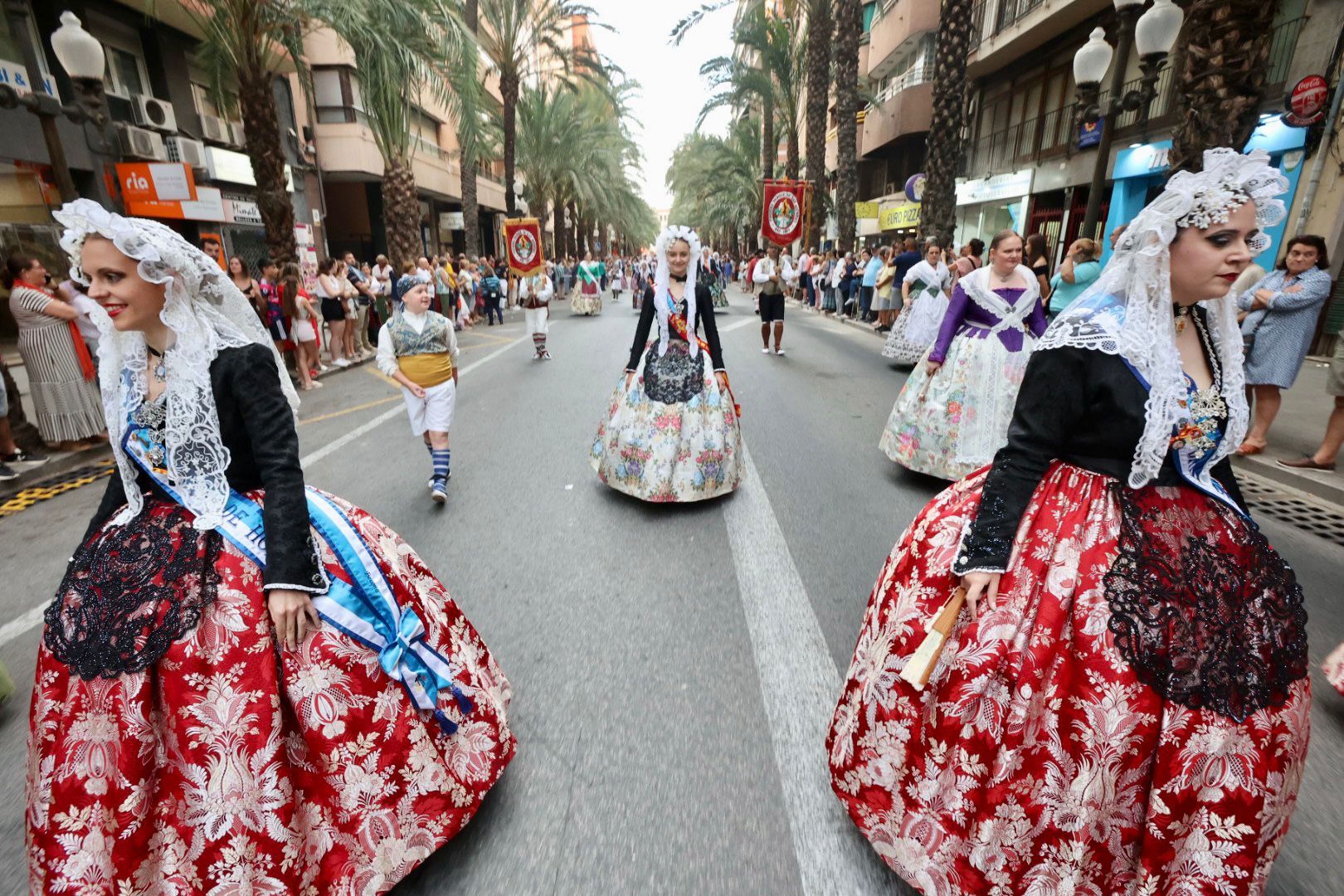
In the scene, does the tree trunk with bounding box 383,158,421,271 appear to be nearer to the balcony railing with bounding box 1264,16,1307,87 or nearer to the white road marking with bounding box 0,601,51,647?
the white road marking with bounding box 0,601,51,647

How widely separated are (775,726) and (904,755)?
0.78 metres

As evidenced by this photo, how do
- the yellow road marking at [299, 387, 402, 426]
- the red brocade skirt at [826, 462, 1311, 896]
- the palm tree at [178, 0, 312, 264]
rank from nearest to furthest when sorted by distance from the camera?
1. the red brocade skirt at [826, 462, 1311, 896]
2. the yellow road marking at [299, 387, 402, 426]
3. the palm tree at [178, 0, 312, 264]

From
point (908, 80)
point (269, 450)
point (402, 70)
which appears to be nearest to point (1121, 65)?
point (269, 450)

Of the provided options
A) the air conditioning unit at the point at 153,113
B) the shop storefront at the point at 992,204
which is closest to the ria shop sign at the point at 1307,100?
the shop storefront at the point at 992,204

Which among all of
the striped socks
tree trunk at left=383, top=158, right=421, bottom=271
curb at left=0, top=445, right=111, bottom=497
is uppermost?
tree trunk at left=383, top=158, right=421, bottom=271

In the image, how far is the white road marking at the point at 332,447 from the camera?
11.3 feet

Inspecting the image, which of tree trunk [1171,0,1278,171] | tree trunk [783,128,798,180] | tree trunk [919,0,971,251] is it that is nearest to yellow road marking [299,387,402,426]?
tree trunk [1171,0,1278,171]

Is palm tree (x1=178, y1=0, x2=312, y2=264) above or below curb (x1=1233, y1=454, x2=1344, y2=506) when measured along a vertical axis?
above

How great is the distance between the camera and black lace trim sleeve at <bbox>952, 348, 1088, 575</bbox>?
1812 mm

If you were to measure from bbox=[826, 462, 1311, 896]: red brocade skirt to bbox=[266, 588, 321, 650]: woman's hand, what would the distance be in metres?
1.62

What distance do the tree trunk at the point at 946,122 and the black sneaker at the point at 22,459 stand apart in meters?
13.8

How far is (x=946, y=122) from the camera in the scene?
13.5m
